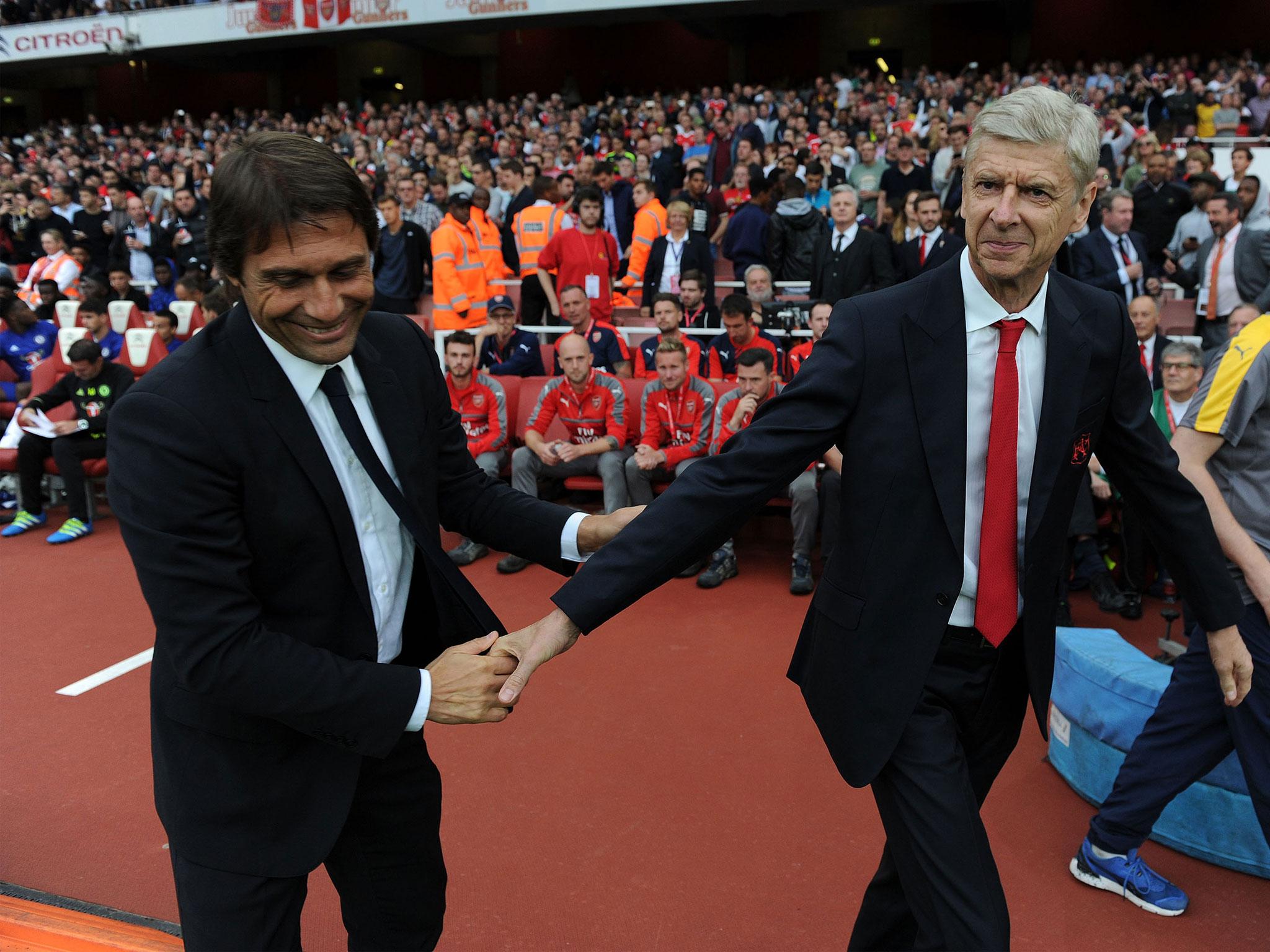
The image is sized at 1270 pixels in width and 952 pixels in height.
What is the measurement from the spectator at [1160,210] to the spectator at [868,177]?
8.84ft

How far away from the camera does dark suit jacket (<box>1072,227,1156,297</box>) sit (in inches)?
300

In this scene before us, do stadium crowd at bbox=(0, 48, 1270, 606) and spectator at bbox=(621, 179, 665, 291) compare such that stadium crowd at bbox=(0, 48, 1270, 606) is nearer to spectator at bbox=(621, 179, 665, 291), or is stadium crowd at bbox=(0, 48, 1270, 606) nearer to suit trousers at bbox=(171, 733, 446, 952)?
spectator at bbox=(621, 179, 665, 291)

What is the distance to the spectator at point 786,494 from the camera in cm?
568

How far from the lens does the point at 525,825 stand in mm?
3396

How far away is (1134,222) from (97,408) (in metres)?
8.62

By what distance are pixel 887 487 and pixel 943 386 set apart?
0.65 feet

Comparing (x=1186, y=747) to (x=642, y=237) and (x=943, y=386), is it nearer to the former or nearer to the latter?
(x=943, y=386)

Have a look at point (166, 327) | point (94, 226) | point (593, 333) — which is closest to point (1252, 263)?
point (593, 333)

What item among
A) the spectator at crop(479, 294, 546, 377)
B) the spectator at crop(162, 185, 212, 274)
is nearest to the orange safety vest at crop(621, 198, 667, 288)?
the spectator at crop(479, 294, 546, 377)

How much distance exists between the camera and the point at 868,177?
11602mm

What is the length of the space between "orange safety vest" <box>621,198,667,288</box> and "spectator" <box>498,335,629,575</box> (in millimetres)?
3265

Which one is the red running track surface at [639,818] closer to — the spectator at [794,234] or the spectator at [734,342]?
the spectator at [734,342]

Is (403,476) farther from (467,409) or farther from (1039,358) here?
(467,409)

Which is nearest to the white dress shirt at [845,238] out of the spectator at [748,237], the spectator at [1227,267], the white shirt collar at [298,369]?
the spectator at [748,237]
